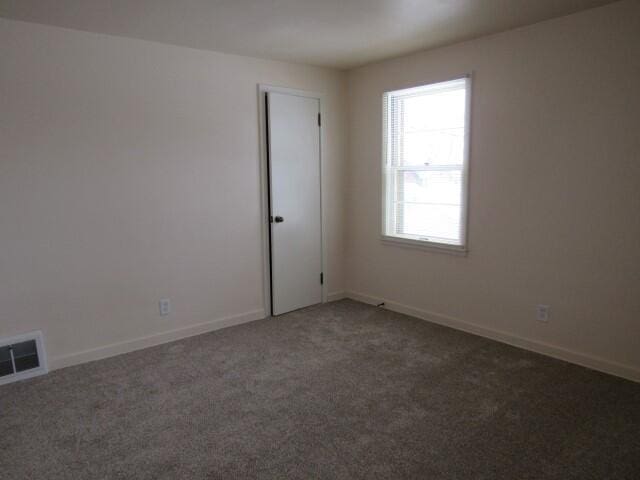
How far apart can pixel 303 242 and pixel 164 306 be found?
148cm

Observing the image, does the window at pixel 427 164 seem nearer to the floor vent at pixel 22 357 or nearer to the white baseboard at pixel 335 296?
the white baseboard at pixel 335 296

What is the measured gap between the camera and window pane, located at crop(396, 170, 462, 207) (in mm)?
3836

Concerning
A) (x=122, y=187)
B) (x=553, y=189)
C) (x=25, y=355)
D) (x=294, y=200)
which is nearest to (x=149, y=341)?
(x=25, y=355)

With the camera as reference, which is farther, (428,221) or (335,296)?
(335,296)

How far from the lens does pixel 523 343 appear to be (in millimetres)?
3467

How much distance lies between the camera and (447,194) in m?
3.90

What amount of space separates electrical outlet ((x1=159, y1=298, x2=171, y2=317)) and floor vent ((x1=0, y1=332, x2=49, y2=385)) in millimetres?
863

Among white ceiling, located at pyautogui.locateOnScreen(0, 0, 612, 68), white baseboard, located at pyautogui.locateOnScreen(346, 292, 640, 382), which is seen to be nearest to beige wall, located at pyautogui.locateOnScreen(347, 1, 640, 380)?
white baseboard, located at pyautogui.locateOnScreen(346, 292, 640, 382)

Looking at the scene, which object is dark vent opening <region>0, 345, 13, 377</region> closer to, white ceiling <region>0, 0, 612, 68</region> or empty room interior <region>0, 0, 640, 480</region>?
empty room interior <region>0, 0, 640, 480</region>

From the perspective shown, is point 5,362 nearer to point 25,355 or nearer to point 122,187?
point 25,355

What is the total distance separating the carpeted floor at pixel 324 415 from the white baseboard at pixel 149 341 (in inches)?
2.9

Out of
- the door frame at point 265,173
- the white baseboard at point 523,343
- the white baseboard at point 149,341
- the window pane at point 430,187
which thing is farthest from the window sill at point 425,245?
the white baseboard at point 149,341

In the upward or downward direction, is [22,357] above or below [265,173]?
below

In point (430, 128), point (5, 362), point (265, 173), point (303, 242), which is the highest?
point (430, 128)
